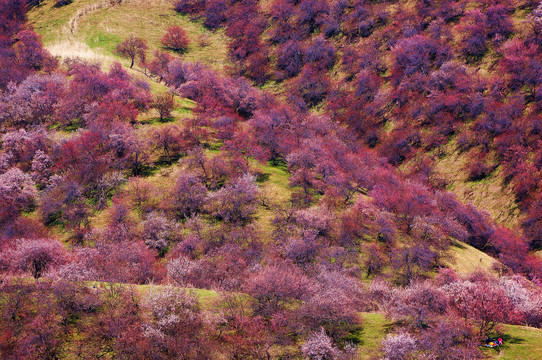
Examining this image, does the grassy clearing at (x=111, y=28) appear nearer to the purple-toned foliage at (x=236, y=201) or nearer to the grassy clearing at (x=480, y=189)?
the purple-toned foliage at (x=236, y=201)

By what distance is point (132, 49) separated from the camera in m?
93.4

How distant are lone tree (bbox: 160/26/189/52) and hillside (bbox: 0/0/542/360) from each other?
1.12m

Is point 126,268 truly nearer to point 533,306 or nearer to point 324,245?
point 324,245

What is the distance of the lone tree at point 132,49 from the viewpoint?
3645 inches

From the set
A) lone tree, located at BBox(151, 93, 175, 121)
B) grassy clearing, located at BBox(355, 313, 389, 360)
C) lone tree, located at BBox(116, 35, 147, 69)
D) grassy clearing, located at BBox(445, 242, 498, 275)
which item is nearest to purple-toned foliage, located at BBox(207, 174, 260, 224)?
grassy clearing, located at BBox(355, 313, 389, 360)

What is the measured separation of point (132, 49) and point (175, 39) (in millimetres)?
19786

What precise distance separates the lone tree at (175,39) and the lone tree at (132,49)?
34.5 ft

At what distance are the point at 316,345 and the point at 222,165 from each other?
33232mm

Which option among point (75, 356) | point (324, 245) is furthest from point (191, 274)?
point (324, 245)

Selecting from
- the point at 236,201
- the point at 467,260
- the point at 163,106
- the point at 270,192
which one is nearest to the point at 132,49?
the point at 163,106

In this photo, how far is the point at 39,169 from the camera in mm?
53750

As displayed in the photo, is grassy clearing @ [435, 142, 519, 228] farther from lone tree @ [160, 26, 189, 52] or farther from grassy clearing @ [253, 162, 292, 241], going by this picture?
lone tree @ [160, 26, 189, 52]

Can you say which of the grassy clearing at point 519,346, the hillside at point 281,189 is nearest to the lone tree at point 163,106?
the hillside at point 281,189

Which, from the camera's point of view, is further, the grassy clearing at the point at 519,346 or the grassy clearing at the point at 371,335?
the grassy clearing at the point at 371,335
